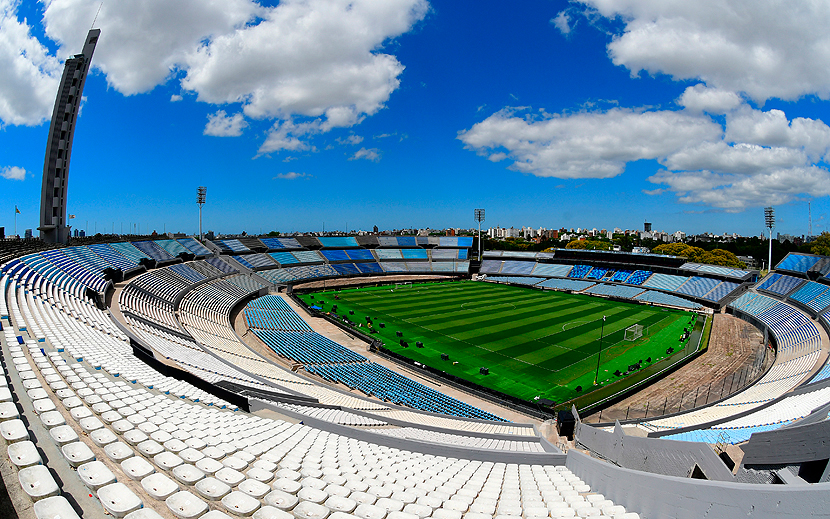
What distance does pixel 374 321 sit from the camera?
48.8 meters

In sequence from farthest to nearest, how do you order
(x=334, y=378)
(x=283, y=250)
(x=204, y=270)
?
(x=283, y=250)
(x=204, y=270)
(x=334, y=378)

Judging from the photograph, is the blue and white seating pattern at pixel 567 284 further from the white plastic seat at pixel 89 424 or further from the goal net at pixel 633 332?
the white plastic seat at pixel 89 424

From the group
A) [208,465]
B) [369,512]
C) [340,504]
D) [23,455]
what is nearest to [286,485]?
[340,504]

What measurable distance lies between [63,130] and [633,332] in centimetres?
6666

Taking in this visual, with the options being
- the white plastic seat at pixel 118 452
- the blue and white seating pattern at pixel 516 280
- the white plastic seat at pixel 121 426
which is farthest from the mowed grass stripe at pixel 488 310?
the white plastic seat at pixel 118 452

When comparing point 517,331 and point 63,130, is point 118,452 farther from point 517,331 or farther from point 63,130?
point 63,130

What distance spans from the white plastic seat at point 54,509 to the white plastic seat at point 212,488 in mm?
1908

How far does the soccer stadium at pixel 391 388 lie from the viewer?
6.66 m

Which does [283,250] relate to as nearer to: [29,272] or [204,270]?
[204,270]

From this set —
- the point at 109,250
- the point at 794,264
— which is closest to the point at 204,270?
the point at 109,250

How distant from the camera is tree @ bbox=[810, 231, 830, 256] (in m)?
81.6

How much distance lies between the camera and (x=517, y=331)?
149 feet

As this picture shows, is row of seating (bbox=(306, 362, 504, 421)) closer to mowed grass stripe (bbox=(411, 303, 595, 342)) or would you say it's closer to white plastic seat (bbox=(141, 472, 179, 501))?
mowed grass stripe (bbox=(411, 303, 595, 342))

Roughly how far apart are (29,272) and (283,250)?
195ft
